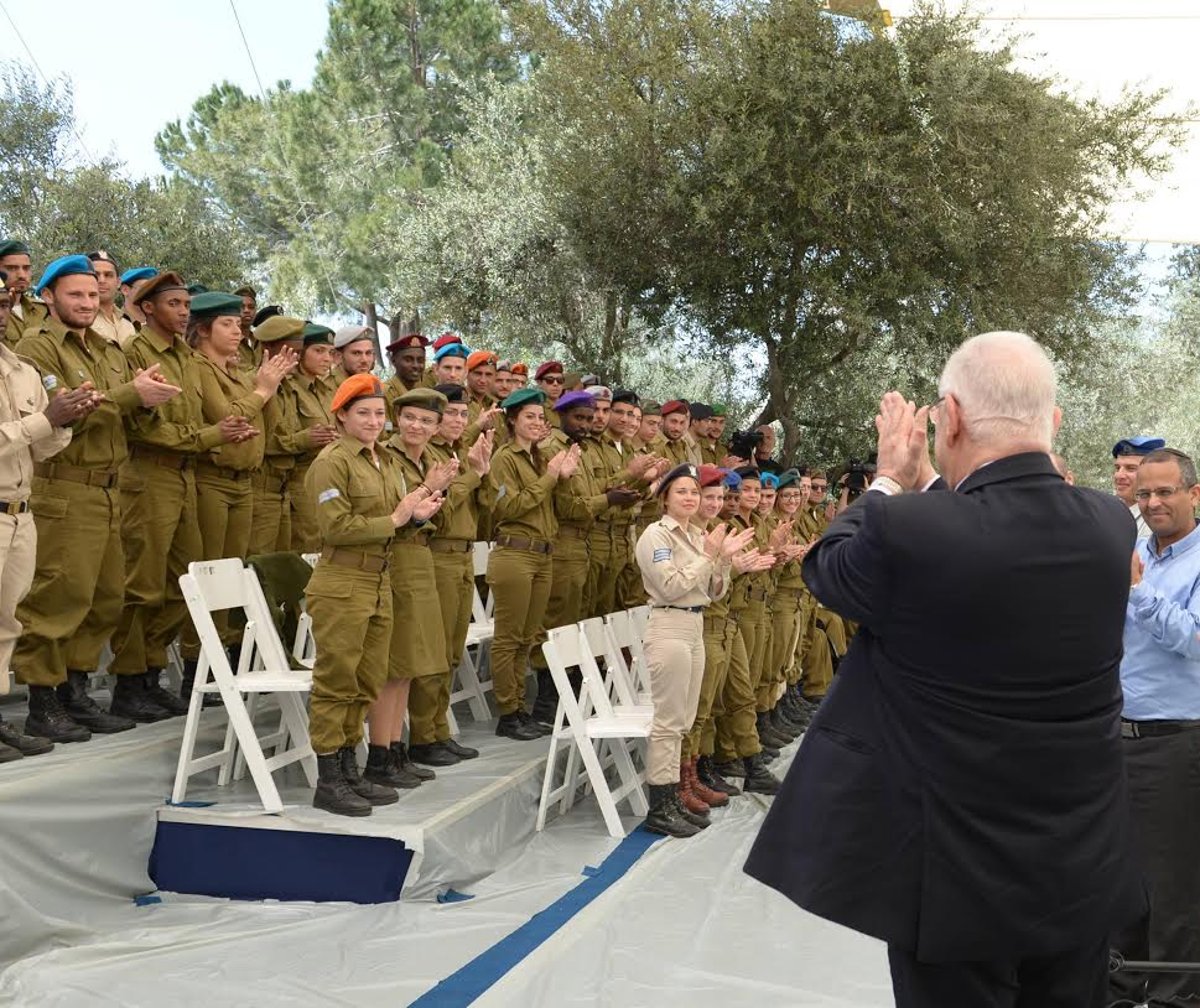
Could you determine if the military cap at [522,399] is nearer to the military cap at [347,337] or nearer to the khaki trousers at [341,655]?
the military cap at [347,337]

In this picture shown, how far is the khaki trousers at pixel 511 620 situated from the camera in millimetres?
7137

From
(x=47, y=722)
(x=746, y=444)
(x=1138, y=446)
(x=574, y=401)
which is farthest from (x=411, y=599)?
(x=746, y=444)

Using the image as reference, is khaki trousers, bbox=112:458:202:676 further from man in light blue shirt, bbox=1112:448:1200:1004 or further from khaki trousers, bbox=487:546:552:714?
man in light blue shirt, bbox=1112:448:1200:1004

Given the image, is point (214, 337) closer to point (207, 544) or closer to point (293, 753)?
point (207, 544)

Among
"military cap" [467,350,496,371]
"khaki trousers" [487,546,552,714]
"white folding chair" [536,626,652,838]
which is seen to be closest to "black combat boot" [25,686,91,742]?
"white folding chair" [536,626,652,838]

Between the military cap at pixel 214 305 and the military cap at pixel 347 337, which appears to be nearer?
the military cap at pixel 214 305

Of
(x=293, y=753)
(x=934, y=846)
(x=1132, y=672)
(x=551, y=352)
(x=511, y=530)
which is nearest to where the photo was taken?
(x=934, y=846)

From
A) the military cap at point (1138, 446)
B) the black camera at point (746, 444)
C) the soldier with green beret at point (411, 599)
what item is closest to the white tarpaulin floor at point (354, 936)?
the soldier with green beret at point (411, 599)

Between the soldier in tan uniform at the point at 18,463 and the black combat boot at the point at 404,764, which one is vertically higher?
the soldier in tan uniform at the point at 18,463

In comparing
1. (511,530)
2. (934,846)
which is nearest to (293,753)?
(511,530)

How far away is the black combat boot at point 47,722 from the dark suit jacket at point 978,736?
3984mm

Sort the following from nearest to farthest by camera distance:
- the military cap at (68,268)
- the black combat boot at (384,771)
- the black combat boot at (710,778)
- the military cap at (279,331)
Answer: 1. the military cap at (68,268)
2. the black combat boot at (384,771)
3. the military cap at (279,331)
4. the black combat boot at (710,778)

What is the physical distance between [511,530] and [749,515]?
172 cm

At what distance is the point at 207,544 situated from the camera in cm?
623
